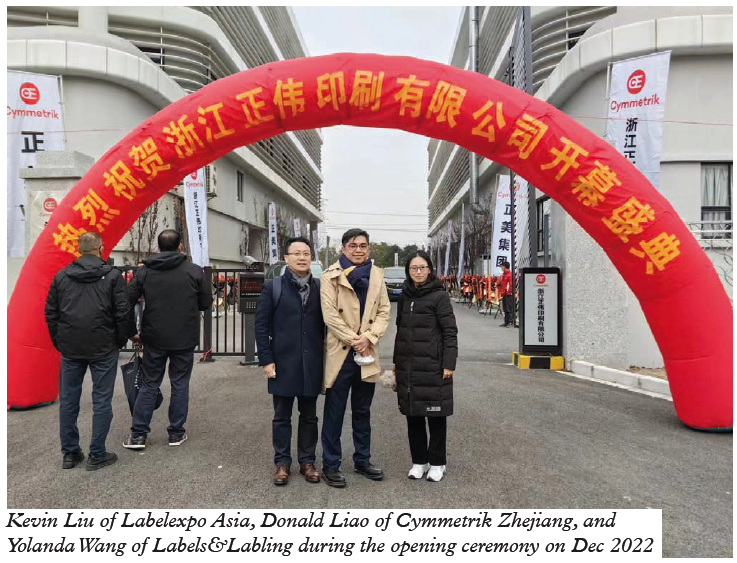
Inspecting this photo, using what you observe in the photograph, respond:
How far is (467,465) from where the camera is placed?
422 centimetres

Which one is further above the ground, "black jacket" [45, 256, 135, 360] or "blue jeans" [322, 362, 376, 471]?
"black jacket" [45, 256, 135, 360]

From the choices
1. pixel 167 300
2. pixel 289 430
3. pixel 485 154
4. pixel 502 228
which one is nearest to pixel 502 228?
pixel 502 228

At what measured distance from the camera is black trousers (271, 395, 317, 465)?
12.9 feet

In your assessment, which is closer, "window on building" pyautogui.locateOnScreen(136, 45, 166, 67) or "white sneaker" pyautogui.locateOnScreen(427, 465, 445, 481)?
"white sneaker" pyautogui.locateOnScreen(427, 465, 445, 481)

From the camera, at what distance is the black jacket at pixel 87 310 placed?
163 inches

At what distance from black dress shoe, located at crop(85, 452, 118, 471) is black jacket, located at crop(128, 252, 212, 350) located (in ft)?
3.32

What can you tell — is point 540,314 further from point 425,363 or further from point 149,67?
point 149,67

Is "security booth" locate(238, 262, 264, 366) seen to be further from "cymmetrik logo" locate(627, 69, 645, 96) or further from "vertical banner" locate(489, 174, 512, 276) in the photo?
"vertical banner" locate(489, 174, 512, 276)

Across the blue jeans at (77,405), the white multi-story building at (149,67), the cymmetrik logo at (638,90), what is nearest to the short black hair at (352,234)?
the blue jeans at (77,405)

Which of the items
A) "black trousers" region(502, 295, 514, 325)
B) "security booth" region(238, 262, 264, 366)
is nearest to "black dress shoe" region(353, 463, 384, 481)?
"security booth" region(238, 262, 264, 366)

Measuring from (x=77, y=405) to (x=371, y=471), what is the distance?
2592 mm

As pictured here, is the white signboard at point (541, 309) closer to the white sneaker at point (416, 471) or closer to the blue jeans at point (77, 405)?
the white sneaker at point (416, 471)

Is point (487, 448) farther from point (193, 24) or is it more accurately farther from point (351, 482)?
point (193, 24)
